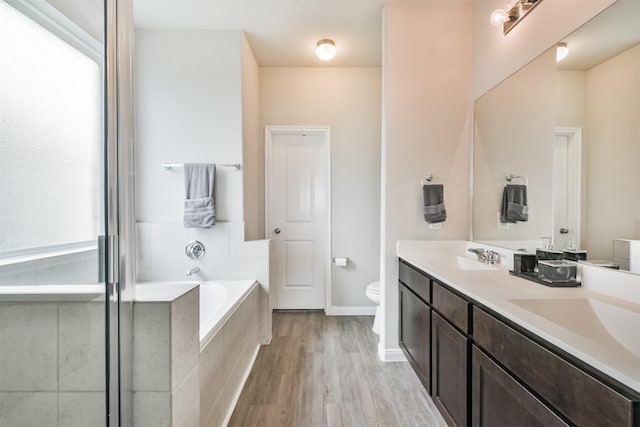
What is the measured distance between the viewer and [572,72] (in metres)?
1.31

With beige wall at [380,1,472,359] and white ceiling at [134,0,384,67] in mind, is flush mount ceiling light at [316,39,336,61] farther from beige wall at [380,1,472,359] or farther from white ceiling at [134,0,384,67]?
beige wall at [380,1,472,359]

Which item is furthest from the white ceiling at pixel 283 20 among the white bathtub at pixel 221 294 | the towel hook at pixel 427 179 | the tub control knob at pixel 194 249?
the white bathtub at pixel 221 294

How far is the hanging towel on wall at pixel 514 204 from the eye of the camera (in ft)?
5.45

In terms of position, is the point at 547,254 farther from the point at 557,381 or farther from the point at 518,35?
the point at 518,35

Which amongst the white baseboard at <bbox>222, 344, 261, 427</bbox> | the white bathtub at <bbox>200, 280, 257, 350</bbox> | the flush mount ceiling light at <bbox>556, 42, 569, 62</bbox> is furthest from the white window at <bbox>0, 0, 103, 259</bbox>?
the flush mount ceiling light at <bbox>556, 42, 569, 62</bbox>

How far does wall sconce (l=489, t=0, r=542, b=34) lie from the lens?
166cm

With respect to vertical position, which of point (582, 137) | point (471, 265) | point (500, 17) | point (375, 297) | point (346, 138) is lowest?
point (375, 297)

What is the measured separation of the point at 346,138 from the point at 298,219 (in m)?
1.05

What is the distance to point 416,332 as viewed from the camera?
1791 mm

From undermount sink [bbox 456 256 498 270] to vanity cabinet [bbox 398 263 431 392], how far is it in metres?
0.38

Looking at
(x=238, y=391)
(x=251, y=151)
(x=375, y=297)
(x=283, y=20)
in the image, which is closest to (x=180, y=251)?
(x=251, y=151)

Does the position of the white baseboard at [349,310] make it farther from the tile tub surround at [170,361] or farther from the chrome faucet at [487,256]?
the tile tub surround at [170,361]

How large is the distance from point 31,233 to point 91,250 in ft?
0.73

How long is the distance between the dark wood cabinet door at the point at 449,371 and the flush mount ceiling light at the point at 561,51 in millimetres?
1451
